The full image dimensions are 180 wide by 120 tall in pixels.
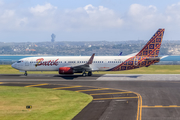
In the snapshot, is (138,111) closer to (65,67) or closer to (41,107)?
(41,107)

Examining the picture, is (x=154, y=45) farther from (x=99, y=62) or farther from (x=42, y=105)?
(x=42, y=105)

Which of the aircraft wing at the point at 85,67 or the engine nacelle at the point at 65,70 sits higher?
the aircraft wing at the point at 85,67

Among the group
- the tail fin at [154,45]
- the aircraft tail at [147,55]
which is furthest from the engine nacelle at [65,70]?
the tail fin at [154,45]

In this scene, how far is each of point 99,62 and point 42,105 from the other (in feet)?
104

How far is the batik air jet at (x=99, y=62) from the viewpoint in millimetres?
55062

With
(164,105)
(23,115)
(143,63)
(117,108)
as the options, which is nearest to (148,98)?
(164,105)

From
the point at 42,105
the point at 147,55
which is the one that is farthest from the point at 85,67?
the point at 42,105

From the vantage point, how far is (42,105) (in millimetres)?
27109

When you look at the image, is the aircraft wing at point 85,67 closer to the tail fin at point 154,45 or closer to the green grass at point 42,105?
the tail fin at point 154,45

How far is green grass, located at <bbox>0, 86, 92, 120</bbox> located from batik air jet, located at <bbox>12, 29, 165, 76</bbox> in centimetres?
2215

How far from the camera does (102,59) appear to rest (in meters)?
57.7

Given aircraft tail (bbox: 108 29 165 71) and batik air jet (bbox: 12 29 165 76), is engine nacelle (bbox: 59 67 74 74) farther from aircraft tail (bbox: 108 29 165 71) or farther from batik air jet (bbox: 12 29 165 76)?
aircraft tail (bbox: 108 29 165 71)

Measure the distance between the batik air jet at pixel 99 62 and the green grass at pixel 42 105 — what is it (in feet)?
72.7

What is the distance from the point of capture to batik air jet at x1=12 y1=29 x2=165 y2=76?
55.1 meters
